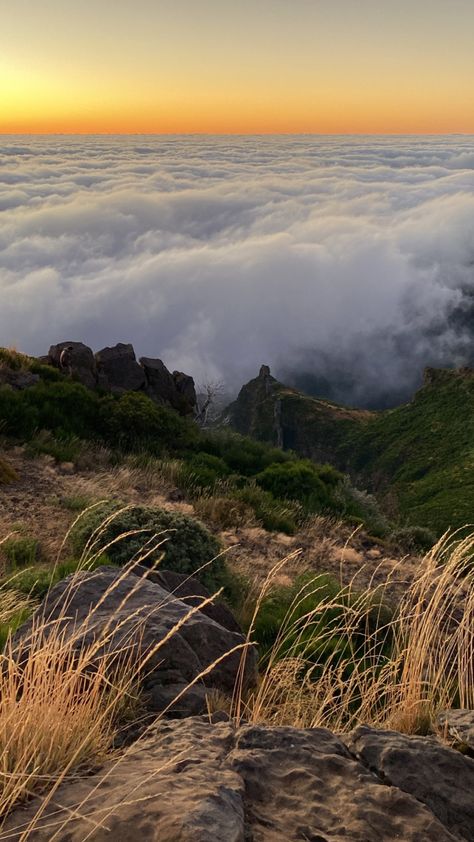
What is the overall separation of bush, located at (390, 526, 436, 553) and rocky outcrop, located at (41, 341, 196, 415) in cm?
850

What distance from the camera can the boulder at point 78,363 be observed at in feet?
59.5

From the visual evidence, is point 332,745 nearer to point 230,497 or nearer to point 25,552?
point 25,552

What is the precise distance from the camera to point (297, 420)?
96.2 meters

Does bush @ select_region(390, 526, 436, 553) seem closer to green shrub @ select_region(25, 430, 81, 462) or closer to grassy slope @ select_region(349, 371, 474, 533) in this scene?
green shrub @ select_region(25, 430, 81, 462)

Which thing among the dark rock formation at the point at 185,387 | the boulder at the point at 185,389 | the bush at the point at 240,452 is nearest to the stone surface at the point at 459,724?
the bush at the point at 240,452

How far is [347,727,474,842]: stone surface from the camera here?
8.05 ft

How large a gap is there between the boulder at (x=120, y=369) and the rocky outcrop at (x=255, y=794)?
17311 mm

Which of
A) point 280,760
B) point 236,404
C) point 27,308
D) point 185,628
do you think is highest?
point 280,760

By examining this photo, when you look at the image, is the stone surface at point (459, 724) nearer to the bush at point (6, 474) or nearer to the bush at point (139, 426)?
the bush at point (6, 474)

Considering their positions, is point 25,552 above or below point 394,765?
below

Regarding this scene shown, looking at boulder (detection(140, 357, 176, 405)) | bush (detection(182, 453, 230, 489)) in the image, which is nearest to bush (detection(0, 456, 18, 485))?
bush (detection(182, 453, 230, 489))

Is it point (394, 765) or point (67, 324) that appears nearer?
point (394, 765)

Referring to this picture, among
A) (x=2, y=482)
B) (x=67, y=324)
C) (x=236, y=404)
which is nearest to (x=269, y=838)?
(x=2, y=482)

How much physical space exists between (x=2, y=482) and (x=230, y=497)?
4200 millimetres
